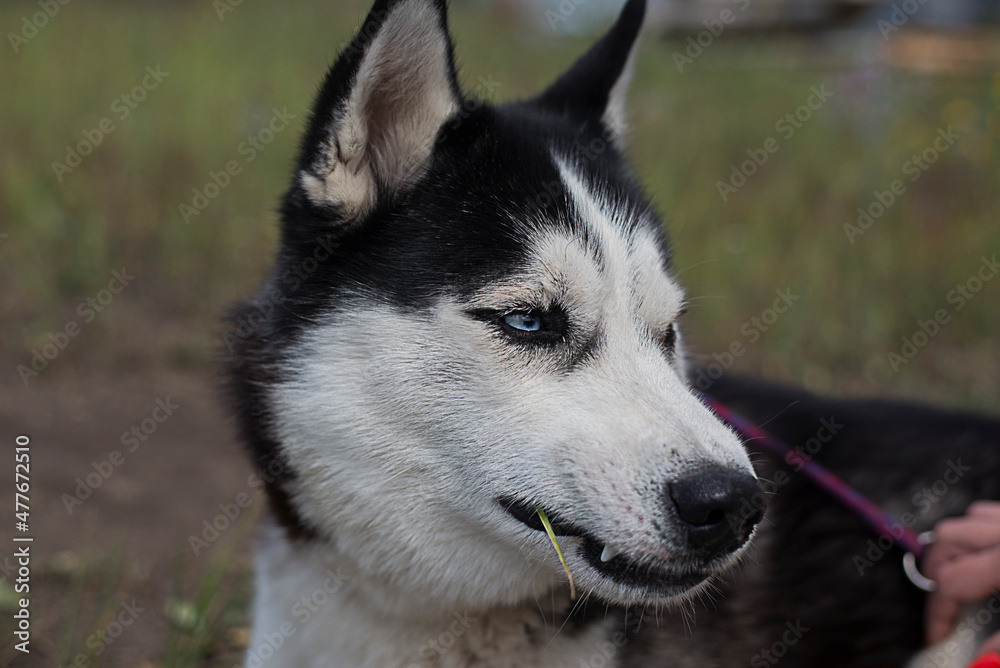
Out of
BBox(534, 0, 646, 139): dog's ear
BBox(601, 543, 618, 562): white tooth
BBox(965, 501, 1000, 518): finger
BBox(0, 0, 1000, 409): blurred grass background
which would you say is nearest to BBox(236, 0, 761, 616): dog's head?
BBox(601, 543, 618, 562): white tooth

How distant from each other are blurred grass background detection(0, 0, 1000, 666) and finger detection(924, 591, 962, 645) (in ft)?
4.81

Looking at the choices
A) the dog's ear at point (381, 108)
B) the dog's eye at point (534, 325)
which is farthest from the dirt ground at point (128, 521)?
the dog's eye at point (534, 325)

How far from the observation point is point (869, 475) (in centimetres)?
273

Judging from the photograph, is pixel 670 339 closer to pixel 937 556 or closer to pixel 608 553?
pixel 608 553

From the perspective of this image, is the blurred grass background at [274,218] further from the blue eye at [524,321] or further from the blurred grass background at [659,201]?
the blue eye at [524,321]

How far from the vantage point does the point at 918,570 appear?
255 cm

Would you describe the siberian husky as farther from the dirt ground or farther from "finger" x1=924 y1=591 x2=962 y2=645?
the dirt ground

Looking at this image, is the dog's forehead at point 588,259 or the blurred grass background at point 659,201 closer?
the dog's forehead at point 588,259

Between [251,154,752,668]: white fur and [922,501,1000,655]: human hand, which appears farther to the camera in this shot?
[922,501,1000,655]: human hand

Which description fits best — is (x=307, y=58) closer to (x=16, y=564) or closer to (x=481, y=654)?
(x=16, y=564)

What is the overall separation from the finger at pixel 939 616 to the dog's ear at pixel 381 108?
198cm

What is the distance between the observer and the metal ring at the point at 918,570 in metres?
2.48

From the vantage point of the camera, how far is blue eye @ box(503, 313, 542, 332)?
1.96 m

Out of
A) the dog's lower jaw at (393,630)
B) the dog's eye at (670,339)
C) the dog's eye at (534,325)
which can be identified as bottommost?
the dog's lower jaw at (393,630)
